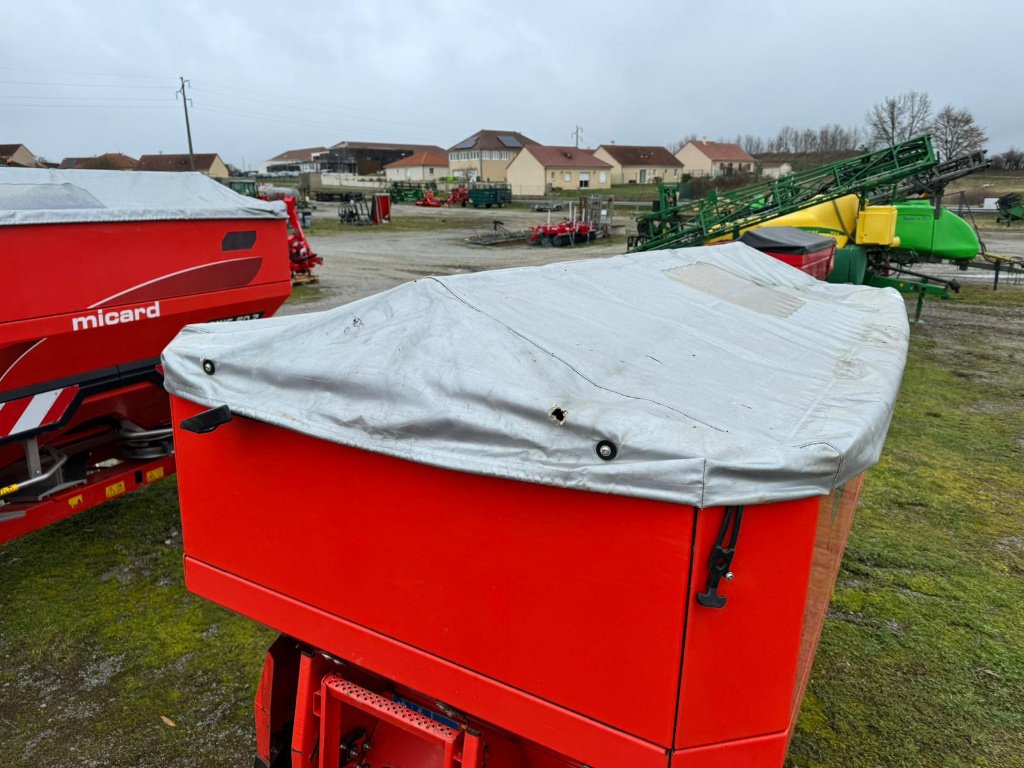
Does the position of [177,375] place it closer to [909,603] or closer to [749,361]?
[749,361]

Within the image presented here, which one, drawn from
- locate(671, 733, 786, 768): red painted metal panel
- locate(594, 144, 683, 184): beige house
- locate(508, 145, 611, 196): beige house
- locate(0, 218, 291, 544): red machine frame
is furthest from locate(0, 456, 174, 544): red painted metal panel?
locate(594, 144, 683, 184): beige house

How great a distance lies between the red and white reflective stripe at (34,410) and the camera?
3.65 metres

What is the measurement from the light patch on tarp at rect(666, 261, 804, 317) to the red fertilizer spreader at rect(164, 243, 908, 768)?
64 centimetres

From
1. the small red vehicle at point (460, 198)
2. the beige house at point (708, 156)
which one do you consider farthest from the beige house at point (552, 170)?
the small red vehicle at point (460, 198)

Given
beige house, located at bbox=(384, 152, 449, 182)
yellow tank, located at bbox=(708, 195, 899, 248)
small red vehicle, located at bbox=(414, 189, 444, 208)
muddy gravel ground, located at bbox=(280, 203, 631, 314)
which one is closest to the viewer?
yellow tank, located at bbox=(708, 195, 899, 248)

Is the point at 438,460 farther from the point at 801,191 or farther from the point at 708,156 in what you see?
the point at 708,156

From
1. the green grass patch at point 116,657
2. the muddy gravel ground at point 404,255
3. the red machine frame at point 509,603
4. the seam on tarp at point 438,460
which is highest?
the seam on tarp at point 438,460

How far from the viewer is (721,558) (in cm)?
150

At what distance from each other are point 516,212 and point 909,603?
38917mm

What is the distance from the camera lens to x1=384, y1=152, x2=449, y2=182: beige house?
83062 millimetres

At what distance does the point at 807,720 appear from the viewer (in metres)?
3.29

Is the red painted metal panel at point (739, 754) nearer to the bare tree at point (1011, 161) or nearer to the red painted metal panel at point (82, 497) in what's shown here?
the red painted metal panel at point (82, 497)

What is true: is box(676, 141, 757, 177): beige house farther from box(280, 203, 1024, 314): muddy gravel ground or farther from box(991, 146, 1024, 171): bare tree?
box(280, 203, 1024, 314): muddy gravel ground

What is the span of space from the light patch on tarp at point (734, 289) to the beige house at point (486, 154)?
236ft
